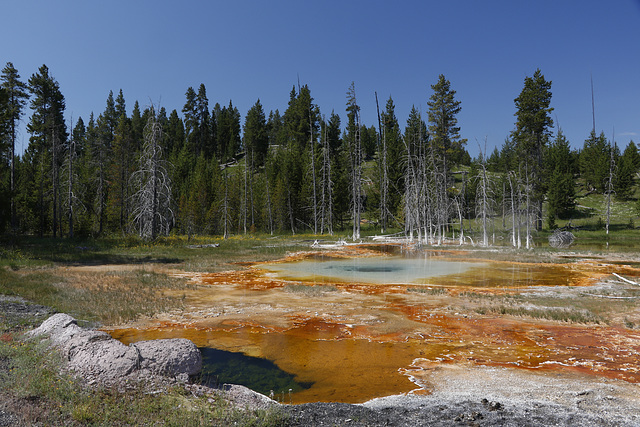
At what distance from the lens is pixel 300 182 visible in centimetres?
6191

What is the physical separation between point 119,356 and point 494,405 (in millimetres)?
5429

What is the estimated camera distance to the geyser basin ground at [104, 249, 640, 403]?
23.2ft

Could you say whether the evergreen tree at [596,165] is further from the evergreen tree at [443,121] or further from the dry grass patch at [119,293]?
the dry grass patch at [119,293]

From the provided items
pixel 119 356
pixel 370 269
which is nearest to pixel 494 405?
pixel 119 356

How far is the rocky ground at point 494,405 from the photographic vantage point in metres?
4.75

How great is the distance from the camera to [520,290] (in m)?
15.2

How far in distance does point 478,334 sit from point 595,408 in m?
4.24

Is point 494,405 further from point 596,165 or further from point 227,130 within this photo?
point 227,130

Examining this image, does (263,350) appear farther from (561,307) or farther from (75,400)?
(561,307)

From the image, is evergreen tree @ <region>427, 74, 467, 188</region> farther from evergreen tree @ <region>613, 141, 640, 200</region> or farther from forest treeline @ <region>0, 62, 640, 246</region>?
evergreen tree @ <region>613, 141, 640, 200</region>

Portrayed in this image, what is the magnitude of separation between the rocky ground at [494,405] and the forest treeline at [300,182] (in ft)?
97.9

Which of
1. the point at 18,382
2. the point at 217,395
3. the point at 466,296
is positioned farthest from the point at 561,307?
the point at 18,382

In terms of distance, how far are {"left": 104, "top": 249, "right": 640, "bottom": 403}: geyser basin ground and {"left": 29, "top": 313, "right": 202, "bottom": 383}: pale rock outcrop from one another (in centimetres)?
167

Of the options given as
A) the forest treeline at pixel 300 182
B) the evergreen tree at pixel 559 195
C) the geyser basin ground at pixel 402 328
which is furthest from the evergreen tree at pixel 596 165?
the geyser basin ground at pixel 402 328
